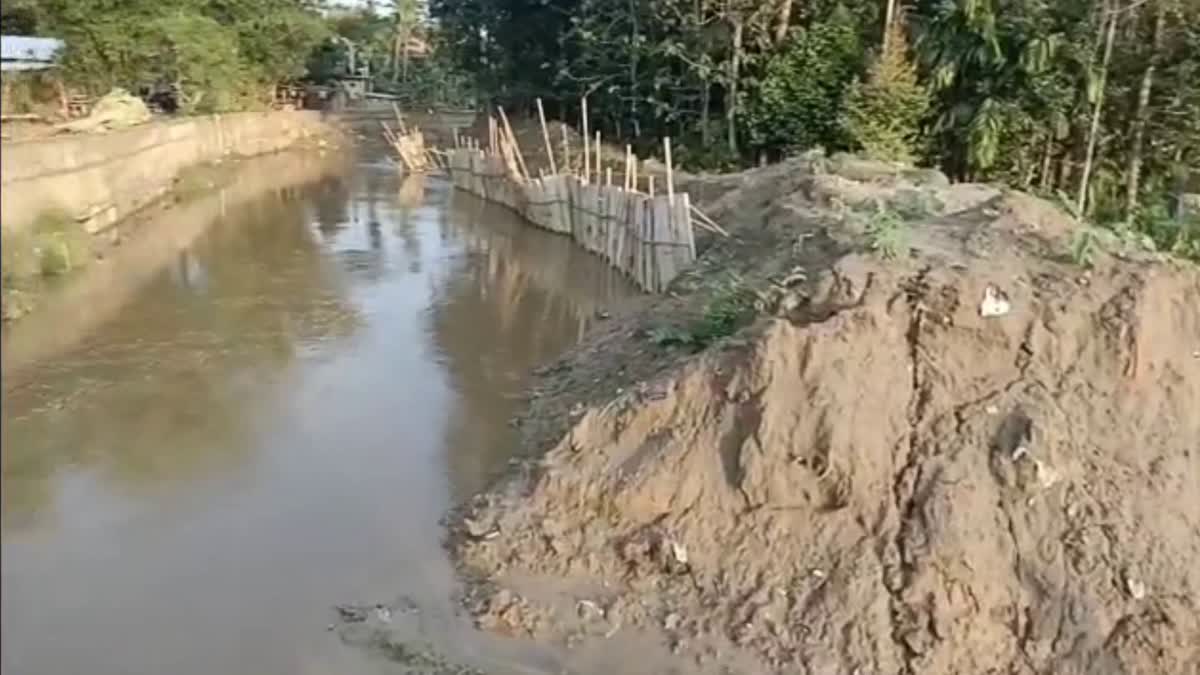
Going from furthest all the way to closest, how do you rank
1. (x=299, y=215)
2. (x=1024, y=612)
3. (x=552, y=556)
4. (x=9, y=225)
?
(x=299, y=215) → (x=552, y=556) → (x=1024, y=612) → (x=9, y=225)

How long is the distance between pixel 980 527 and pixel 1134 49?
37.2 ft

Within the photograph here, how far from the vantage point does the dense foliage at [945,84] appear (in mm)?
14773

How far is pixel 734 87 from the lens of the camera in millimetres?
18891

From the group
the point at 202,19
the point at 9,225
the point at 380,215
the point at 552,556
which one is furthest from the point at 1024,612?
the point at 202,19

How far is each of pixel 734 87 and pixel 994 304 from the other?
13190 mm

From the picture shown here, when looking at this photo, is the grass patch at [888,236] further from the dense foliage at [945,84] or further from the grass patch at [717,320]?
the dense foliage at [945,84]

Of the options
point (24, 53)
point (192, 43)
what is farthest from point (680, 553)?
point (192, 43)

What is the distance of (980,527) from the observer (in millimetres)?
5723

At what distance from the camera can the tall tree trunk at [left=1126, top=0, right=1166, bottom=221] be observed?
1450 centimetres

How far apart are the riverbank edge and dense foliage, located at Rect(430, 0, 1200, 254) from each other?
317 inches

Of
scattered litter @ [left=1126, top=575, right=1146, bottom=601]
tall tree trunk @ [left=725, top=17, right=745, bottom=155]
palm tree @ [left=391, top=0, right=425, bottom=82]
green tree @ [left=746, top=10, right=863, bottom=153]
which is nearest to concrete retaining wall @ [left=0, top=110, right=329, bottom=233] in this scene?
scattered litter @ [left=1126, top=575, right=1146, bottom=601]

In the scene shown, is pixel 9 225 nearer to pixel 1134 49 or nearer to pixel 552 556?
pixel 552 556

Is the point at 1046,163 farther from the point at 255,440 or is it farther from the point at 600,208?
the point at 255,440

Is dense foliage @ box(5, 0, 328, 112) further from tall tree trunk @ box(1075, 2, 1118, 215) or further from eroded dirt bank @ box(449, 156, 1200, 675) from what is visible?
tall tree trunk @ box(1075, 2, 1118, 215)
